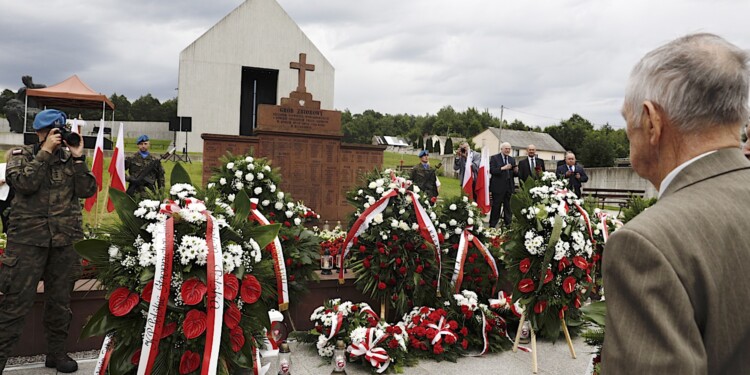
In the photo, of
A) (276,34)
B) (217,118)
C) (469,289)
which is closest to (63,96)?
(217,118)

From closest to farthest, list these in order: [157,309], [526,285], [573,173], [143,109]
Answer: [157,309], [526,285], [573,173], [143,109]

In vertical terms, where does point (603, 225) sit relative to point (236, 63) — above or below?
below

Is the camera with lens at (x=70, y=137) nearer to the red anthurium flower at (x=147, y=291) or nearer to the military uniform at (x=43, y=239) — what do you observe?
the military uniform at (x=43, y=239)

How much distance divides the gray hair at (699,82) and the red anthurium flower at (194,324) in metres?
2.74

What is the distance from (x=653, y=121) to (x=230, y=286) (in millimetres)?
2604

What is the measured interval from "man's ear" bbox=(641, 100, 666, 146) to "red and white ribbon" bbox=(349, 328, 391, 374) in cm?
380

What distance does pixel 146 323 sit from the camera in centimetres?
309

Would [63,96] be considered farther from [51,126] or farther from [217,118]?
[51,126]

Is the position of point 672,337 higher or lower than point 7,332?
higher

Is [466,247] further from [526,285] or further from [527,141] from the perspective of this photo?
[527,141]

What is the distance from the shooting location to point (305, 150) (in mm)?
10648

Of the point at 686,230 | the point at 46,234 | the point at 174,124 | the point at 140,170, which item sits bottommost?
the point at 46,234

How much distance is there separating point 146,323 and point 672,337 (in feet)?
9.54

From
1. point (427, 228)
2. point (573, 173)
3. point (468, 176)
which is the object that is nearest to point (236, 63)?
point (468, 176)
